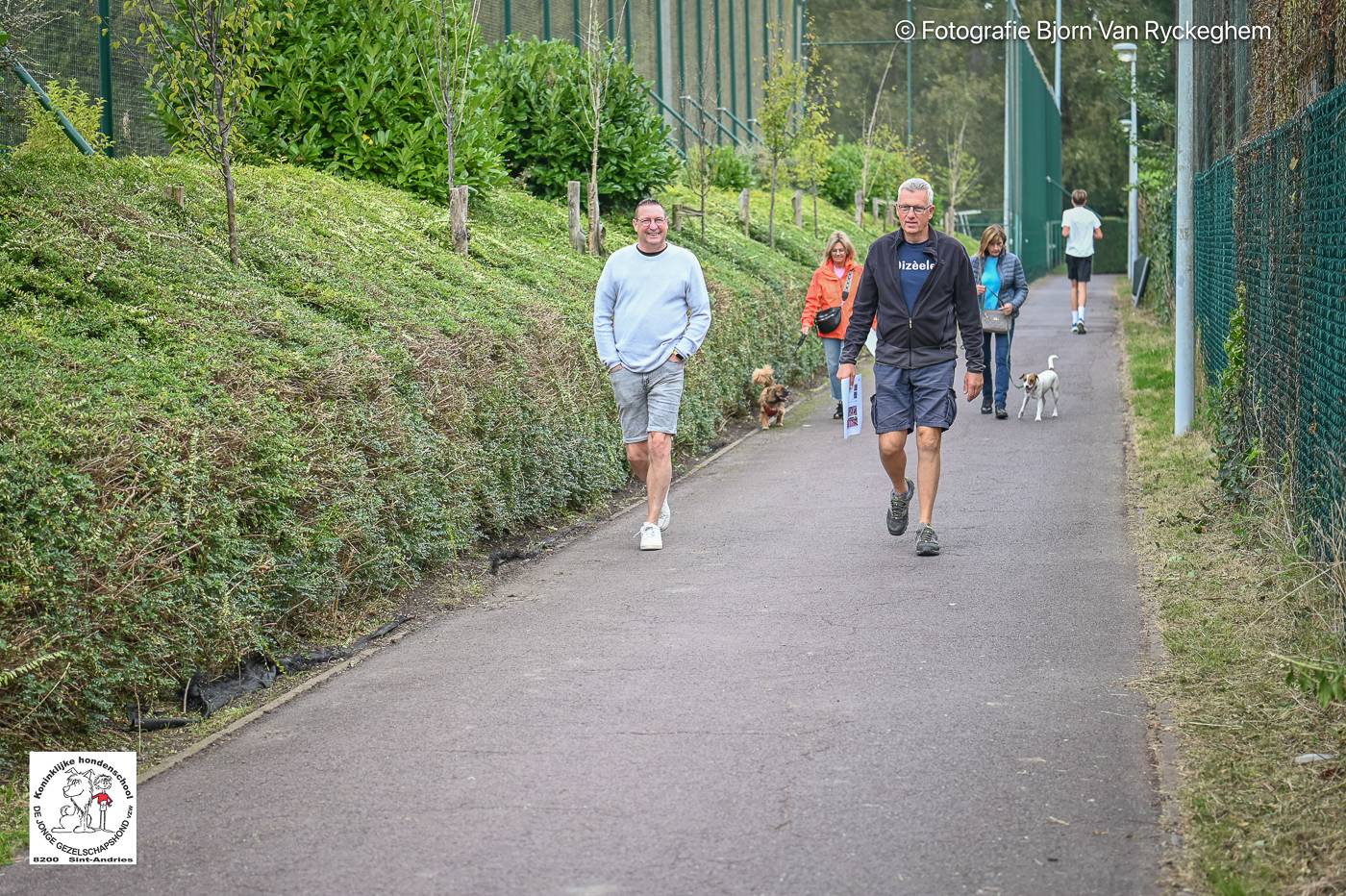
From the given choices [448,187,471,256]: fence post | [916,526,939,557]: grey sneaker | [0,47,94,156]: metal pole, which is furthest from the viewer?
[448,187,471,256]: fence post

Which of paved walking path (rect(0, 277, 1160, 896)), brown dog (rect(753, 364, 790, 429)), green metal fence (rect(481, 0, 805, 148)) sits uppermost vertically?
green metal fence (rect(481, 0, 805, 148))

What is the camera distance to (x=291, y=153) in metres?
14.2

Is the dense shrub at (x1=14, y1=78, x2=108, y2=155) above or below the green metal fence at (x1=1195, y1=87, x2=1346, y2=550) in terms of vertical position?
above

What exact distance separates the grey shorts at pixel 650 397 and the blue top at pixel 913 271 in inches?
53.6

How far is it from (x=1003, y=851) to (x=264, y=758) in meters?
2.50

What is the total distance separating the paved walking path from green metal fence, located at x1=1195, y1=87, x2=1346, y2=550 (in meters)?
1.01

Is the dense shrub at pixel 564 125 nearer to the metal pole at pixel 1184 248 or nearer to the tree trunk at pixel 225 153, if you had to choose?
the metal pole at pixel 1184 248

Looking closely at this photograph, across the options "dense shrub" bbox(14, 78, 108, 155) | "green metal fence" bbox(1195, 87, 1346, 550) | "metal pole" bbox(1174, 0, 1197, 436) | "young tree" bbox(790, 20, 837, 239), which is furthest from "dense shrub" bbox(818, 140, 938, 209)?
"green metal fence" bbox(1195, 87, 1346, 550)

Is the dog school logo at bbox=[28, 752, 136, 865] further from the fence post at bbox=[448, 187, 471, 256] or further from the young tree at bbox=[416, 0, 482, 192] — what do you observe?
the young tree at bbox=[416, 0, 482, 192]

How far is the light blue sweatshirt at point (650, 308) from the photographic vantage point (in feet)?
29.7

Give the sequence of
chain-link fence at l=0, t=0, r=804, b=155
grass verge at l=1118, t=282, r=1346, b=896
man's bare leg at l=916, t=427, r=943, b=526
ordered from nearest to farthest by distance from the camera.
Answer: grass verge at l=1118, t=282, r=1346, b=896, man's bare leg at l=916, t=427, r=943, b=526, chain-link fence at l=0, t=0, r=804, b=155

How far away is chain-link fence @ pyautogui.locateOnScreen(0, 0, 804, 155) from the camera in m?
12.7

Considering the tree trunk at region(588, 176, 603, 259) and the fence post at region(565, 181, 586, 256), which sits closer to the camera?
the fence post at region(565, 181, 586, 256)

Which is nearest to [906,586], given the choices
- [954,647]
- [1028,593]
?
[1028,593]
